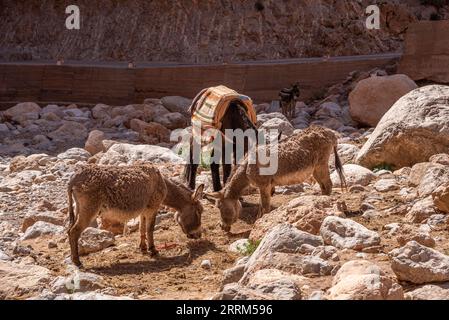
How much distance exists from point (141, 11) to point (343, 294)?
124 feet

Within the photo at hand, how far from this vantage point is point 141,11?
42438 mm

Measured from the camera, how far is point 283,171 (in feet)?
35.8

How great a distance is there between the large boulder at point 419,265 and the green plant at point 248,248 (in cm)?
235

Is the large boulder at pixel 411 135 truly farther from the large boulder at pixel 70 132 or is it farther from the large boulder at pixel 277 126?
the large boulder at pixel 70 132

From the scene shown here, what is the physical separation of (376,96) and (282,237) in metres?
14.1

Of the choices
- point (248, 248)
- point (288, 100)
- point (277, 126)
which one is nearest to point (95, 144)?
point (277, 126)

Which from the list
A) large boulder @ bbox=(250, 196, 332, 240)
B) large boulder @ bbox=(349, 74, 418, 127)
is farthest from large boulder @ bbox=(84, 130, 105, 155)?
large boulder @ bbox=(250, 196, 332, 240)

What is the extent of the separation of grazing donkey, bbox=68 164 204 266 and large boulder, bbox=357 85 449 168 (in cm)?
458

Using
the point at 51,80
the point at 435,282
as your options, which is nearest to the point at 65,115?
the point at 51,80

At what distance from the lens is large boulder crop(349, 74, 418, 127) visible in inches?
821

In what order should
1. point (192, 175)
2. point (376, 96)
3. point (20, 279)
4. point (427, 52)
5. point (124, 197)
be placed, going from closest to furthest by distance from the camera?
1. point (20, 279)
2. point (124, 197)
3. point (192, 175)
4. point (376, 96)
5. point (427, 52)

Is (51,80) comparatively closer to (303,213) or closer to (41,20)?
(41,20)
